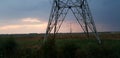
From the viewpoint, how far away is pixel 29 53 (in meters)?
26.0

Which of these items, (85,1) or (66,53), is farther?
(85,1)

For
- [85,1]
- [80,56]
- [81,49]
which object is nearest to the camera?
[80,56]

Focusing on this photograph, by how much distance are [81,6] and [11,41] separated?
350 inches

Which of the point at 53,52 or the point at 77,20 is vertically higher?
the point at 77,20

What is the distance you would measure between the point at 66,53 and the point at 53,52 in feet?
3.44

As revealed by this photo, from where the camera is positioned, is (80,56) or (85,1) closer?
(80,56)

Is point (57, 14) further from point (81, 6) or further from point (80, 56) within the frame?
point (80, 56)

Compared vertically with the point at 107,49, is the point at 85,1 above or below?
above

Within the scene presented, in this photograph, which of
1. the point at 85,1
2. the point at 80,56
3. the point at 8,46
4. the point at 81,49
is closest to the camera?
the point at 80,56

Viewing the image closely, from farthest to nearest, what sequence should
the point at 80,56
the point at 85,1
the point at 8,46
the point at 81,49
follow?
1. the point at 85,1
2. the point at 8,46
3. the point at 81,49
4. the point at 80,56

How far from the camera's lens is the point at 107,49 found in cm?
2642

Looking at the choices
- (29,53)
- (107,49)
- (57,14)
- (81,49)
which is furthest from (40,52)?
(57,14)

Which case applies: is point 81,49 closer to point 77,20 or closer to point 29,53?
point 29,53

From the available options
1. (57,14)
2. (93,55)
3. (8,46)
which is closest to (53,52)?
(93,55)
